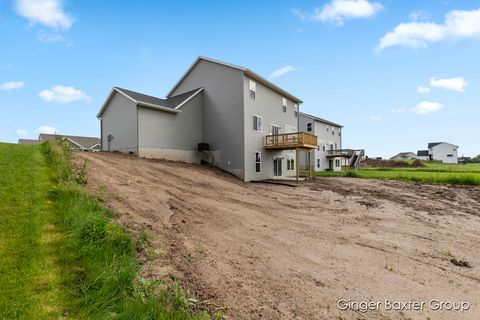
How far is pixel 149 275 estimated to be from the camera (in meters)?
3.49

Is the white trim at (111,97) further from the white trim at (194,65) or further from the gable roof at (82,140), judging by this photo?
the gable roof at (82,140)

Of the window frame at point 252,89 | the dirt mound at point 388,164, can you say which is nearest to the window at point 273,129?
the window frame at point 252,89

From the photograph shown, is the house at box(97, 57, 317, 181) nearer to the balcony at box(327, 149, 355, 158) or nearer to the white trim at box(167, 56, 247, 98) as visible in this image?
the white trim at box(167, 56, 247, 98)

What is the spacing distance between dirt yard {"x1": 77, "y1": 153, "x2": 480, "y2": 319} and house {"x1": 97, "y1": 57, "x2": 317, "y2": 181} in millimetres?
7837

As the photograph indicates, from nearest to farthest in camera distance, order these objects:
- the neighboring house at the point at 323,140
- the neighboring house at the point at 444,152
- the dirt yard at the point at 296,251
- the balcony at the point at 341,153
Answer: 1. the dirt yard at the point at 296,251
2. the neighboring house at the point at 323,140
3. the balcony at the point at 341,153
4. the neighboring house at the point at 444,152

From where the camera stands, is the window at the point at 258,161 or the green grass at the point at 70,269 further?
the window at the point at 258,161

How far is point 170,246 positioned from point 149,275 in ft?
4.08

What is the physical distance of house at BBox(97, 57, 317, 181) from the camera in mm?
17688

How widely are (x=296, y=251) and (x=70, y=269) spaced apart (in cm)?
439

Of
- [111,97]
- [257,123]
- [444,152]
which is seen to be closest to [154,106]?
[111,97]

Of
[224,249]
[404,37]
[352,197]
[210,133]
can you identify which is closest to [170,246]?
[224,249]

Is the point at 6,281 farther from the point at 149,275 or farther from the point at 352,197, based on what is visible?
the point at 352,197

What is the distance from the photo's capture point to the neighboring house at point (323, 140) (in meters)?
34.5

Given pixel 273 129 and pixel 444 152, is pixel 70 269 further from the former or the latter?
pixel 444 152
